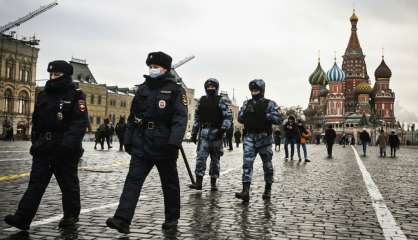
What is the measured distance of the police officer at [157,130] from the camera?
5191mm

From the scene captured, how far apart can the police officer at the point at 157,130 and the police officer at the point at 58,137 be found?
566 millimetres

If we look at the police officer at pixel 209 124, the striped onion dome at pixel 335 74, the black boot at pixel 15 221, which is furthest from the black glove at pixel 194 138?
the striped onion dome at pixel 335 74

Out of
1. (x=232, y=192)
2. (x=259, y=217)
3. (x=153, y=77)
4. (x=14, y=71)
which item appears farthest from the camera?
(x=14, y=71)

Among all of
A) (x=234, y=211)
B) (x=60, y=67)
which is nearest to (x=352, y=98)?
(x=234, y=211)

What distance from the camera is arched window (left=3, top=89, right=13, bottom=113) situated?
2427 inches

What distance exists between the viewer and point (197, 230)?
17.8 ft

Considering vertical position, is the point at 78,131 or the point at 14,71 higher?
the point at 14,71

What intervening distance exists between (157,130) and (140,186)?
602 mm

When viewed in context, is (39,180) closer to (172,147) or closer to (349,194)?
(172,147)

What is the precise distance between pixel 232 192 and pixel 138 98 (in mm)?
3910

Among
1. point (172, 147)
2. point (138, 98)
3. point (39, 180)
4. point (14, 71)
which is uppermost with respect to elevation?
point (14, 71)

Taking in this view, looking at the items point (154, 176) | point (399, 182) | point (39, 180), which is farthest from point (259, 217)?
point (399, 182)

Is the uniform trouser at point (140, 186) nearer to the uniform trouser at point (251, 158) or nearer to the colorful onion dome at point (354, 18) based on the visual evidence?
the uniform trouser at point (251, 158)

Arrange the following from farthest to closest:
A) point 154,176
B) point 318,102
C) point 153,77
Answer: point 318,102, point 154,176, point 153,77
